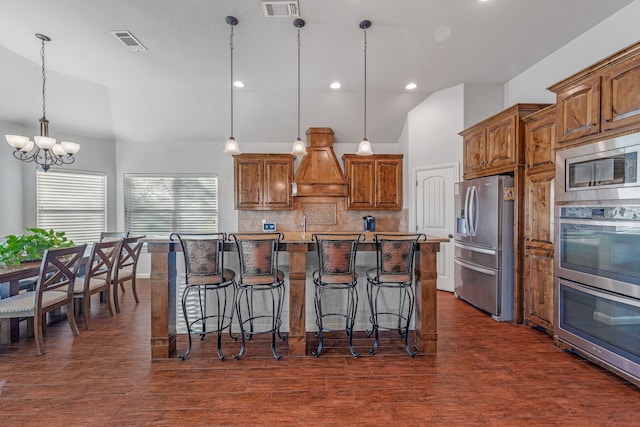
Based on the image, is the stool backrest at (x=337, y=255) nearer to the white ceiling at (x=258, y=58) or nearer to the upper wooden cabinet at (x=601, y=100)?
the upper wooden cabinet at (x=601, y=100)

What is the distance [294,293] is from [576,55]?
424cm

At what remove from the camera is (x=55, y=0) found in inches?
112

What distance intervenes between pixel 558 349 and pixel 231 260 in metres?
3.35

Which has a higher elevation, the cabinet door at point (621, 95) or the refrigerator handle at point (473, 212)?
the cabinet door at point (621, 95)

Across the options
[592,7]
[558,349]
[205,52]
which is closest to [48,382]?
[205,52]

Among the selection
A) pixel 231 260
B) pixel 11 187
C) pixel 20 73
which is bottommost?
pixel 231 260

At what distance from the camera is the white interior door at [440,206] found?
194 inches

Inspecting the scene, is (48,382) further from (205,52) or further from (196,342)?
(205,52)

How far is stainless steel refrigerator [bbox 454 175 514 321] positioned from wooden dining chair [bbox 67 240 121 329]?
4.63 meters

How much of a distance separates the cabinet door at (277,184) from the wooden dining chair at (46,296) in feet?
10.5

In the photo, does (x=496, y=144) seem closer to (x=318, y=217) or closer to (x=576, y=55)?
(x=576, y=55)

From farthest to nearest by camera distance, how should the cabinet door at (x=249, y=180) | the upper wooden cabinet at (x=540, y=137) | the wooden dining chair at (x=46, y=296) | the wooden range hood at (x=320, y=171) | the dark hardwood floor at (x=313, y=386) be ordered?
the cabinet door at (x=249, y=180) → the wooden range hood at (x=320, y=171) → the upper wooden cabinet at (x=540, y=137) → the wooden dining chair at (x=46, y=296) → the dark hardwood floor at (x=313, y=386)

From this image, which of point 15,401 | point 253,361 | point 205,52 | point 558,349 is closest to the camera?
point 15,401

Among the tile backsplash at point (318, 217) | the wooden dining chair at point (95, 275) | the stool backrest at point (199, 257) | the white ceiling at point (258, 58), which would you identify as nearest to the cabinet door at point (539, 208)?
the white ceiling at point (258, 58)
